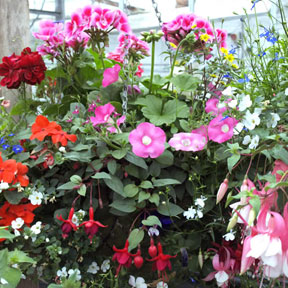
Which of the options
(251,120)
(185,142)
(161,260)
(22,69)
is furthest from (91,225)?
(22,69)

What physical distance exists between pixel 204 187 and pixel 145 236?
0.56 ft

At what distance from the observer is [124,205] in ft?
3.13

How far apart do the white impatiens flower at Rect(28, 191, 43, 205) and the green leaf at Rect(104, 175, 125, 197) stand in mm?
161

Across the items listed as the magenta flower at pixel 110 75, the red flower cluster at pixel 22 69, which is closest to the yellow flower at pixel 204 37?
the magenta flower at pixel 110 75

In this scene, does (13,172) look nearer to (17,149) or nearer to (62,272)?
(17,149)

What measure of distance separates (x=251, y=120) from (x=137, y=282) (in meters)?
0.43

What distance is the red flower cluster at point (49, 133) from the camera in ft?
3.39

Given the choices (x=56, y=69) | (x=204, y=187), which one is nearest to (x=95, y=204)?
(x=204, y=187)

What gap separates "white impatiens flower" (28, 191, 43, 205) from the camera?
3.29ft

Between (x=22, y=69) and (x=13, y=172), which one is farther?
(x=22, y=69)

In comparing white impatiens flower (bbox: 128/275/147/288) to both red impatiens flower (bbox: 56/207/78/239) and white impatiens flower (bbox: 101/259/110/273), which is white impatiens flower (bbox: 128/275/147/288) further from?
red impatiens flower (bbox: 56/207/78/239)

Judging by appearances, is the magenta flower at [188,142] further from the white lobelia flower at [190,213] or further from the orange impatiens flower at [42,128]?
the orange impatiens flower at [42,128]

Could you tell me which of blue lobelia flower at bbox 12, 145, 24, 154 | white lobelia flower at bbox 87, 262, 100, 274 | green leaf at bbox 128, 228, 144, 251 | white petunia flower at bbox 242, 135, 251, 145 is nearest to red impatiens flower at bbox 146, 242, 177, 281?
green leaf at bbox 128, 228, 144, 251

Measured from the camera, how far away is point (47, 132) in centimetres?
105
